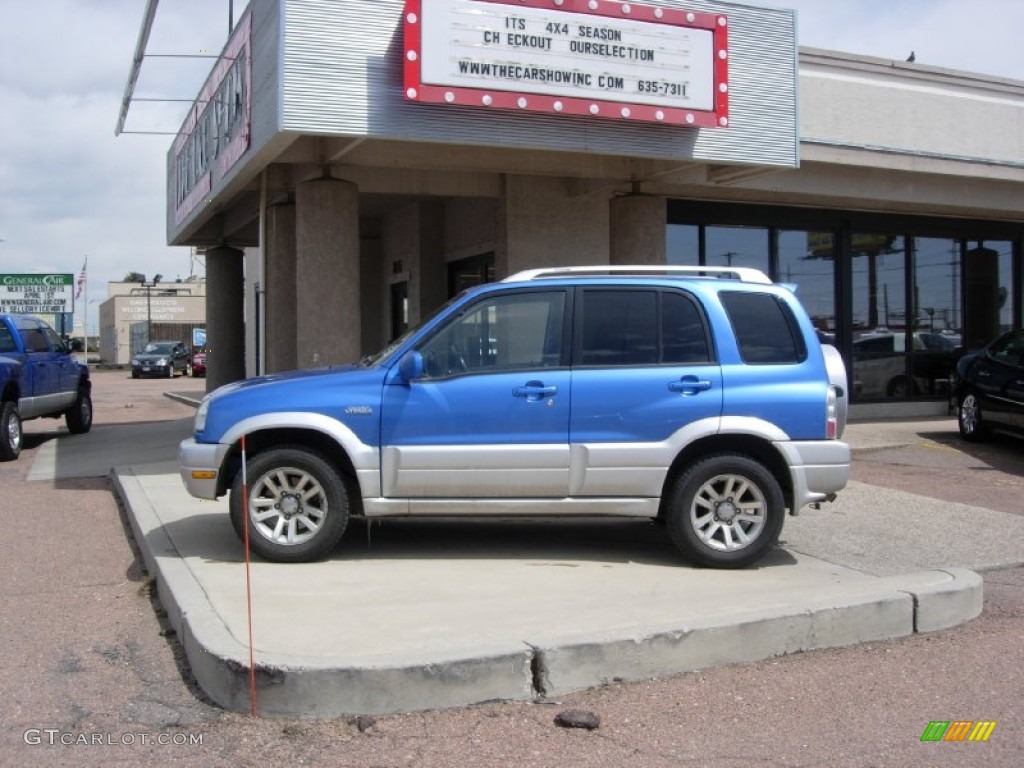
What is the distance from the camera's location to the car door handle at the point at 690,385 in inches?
267

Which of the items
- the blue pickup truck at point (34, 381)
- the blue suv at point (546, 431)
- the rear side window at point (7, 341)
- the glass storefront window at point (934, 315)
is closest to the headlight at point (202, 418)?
the blue suv at point (546, 431)

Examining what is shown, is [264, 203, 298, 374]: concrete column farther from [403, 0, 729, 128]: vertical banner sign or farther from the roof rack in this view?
the roof rack

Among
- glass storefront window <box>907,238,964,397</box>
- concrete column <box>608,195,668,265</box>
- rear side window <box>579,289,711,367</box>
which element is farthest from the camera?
glass storefront window <box>907,238,964,397</box>

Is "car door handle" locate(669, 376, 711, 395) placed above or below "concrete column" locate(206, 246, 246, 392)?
below

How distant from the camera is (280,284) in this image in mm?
12961

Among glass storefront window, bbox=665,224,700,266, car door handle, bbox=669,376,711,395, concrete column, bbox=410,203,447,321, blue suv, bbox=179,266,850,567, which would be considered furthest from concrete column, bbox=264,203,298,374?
car door handle, bbox=669,376,711,395

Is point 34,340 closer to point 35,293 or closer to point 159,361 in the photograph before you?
point 35,293

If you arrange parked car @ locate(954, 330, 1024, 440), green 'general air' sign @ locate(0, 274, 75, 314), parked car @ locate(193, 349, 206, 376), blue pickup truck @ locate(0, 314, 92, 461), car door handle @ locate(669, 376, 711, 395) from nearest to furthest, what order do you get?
car door handle @ locate(669, 376, 711, 395) → parked car @ locate(954, 330, 1024, 440) → blue pickup truck @ locate(0, 314, 92, 461) → green 'general air' sign @ locate(0, 274, 75, 314) → parked car @ locate(193, 349, 206, 376)

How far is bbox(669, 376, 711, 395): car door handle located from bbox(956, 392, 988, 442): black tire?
8.45 metres

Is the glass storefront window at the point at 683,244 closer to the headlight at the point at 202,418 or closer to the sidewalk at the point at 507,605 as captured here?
the sidewalk at the point at 507,605

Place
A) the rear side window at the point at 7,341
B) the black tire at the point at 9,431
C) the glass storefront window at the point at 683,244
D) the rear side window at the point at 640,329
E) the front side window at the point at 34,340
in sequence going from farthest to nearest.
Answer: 1. the front side window at the point at 34,340
2. the rear side window at the point at 7,341
3. the glass storefront window at the point at 683,244
4. the black tire at the point at 9,431
5. the rear side window at the point at 640,329

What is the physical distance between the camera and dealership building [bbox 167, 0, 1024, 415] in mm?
9695

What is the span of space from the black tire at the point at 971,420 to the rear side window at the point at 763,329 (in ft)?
26.1

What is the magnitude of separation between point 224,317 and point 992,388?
1333 cm
